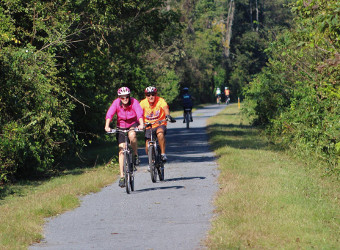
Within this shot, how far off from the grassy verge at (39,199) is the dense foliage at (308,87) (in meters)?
4.96

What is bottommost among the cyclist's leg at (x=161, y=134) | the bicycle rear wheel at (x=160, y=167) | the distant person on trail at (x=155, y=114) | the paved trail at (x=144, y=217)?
the paved trail at (x=144, y=217)

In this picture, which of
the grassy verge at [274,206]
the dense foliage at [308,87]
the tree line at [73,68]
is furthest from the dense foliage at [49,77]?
the dense foliage at [308,87]

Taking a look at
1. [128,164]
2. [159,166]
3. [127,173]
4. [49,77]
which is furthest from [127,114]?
[49,77]

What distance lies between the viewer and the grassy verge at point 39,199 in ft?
27.9

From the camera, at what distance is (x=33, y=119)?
1570 cm

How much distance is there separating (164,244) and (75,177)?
8.45 m

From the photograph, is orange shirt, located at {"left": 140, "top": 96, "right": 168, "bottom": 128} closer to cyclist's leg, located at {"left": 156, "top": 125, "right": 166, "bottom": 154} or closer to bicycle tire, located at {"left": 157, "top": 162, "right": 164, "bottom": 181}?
cyclist's leg, located at {"left": 156, "top": 125, "right": 166, "bottom": 154}

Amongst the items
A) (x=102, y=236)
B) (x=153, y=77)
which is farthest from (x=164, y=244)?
(x=153, y=77)

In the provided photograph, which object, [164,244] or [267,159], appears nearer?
[164,244]

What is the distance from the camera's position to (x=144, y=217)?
977 cm

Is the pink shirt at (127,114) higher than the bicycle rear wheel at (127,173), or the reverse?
the pink shirt at (127,114)

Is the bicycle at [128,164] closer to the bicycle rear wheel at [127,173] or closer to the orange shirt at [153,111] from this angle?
the bicycle rear wheel at [127,173]

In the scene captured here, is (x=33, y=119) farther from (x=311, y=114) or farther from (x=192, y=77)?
(x=192, y=77)

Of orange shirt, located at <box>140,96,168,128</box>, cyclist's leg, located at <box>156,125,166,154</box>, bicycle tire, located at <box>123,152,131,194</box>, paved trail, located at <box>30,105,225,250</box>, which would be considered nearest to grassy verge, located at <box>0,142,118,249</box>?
paved trail, located at <box>30,105,225,250</box>
